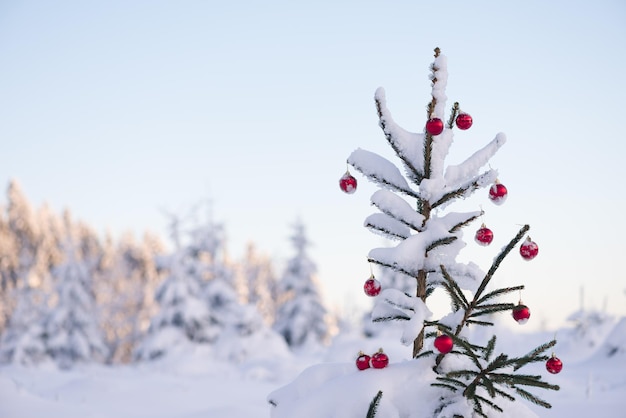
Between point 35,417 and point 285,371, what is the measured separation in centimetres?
734

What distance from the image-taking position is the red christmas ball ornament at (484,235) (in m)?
3.22

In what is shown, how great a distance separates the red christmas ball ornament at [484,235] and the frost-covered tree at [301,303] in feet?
84.8

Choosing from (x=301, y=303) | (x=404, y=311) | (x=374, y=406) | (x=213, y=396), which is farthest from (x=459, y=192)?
(x=301, y=303)

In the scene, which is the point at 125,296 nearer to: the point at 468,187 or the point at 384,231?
the point at 384,231

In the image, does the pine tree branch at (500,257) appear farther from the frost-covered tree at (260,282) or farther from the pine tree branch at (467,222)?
the frost-covered tree at (260,282)

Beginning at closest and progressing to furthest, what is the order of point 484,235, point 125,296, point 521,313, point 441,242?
point 521,313, point 441,242, point 484,235, point 125,296

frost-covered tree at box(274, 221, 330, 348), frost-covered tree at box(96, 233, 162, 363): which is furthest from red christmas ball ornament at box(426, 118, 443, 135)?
frost-covered tree at box(96, 233, 162, 363)

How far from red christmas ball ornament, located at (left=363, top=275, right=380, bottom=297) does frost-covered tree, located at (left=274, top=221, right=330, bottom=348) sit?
2569 cm

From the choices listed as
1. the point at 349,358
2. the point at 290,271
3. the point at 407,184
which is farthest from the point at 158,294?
the point at 407,184

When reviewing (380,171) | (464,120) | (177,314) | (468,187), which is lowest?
(177,314)

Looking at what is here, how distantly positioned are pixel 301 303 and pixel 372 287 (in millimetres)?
26102

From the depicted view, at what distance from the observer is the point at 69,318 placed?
26.8 metres

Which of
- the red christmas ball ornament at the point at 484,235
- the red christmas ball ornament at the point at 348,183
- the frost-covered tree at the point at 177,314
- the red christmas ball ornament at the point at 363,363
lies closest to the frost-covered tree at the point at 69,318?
the frost-covered tree at the point at 177,314

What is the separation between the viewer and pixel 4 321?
1497 inches
